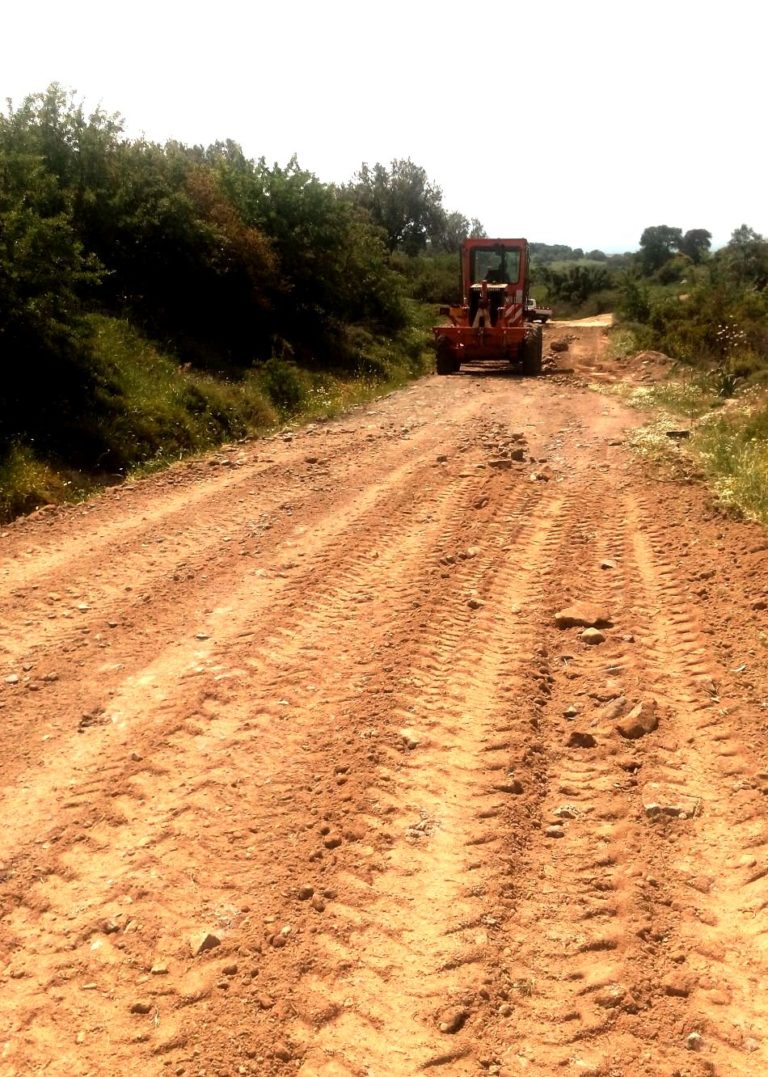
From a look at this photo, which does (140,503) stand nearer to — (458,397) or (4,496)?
(4,496)

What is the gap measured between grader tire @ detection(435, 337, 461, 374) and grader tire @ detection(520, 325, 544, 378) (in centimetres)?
145

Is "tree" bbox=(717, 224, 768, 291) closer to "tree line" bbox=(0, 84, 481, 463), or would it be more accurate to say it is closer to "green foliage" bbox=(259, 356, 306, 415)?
"tree line" bbox=(0, 84, 481, 463)

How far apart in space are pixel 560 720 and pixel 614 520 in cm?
365

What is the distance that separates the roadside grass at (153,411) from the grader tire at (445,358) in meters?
2.48

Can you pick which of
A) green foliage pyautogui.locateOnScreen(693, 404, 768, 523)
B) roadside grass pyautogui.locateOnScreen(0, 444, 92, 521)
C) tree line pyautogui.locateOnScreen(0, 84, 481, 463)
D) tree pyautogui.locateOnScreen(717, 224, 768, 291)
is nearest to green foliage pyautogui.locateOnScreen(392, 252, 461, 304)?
tree line pyautogui.locateOnScreen(0, 84, 481, 463)

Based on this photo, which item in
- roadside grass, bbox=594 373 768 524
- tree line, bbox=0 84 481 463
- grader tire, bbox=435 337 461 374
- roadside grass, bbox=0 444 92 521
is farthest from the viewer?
grader tire, bbox=435 337 461 374

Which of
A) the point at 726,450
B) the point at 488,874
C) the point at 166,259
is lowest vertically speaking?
the point at 488,874

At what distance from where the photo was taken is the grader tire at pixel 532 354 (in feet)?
61.6

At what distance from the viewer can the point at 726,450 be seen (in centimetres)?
965

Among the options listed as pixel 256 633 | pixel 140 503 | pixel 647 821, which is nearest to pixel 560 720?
pixel 647 821

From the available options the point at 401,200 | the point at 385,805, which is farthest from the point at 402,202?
the point at 385,805

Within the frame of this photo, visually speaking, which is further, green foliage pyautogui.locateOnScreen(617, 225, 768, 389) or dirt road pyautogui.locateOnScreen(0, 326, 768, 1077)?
green foliage pyautogui.locateOnScreen(617, 225, 768, 389)

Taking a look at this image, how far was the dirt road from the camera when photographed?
2.68 m

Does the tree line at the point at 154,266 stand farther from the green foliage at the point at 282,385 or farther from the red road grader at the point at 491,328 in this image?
the red road grader at the point at 491,328
